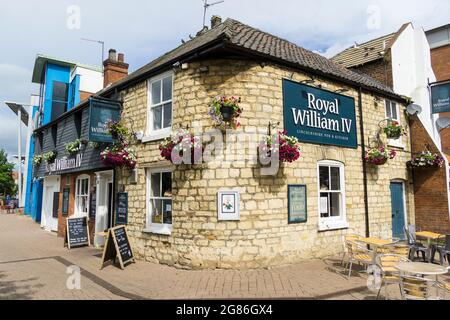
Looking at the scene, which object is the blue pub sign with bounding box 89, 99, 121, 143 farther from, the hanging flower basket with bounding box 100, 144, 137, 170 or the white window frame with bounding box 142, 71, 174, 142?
the white window frame with bounding box 142, 71, 174, 142

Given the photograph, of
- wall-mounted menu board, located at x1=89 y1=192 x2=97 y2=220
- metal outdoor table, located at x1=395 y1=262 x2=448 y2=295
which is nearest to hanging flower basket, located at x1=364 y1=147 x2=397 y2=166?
metal outdoor table, located at x1=395 y1=262 x2=448 y2=295

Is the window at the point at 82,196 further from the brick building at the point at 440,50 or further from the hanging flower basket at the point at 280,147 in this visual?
the brick building at the point at 440,50

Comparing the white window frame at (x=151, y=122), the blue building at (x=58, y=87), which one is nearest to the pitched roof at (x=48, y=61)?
the blue building at (x=58, y=87)

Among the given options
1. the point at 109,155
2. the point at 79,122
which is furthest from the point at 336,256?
the point at 79,122

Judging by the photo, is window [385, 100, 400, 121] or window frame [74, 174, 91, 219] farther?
window frame [74, 174, 91, 219]

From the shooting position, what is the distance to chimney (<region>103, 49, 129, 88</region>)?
15.2 metres

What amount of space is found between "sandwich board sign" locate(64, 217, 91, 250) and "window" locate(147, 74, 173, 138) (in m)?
4.88

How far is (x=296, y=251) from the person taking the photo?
7844 millimetres

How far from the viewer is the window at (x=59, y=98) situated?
2294 centimetres

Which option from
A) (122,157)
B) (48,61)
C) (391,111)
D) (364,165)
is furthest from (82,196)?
(48,61)

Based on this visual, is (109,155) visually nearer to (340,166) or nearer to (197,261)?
(197,261)

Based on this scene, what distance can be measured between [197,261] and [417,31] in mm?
15134

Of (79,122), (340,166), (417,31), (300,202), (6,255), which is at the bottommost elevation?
(6,255)

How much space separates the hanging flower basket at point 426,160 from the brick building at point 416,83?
26 centimetres
